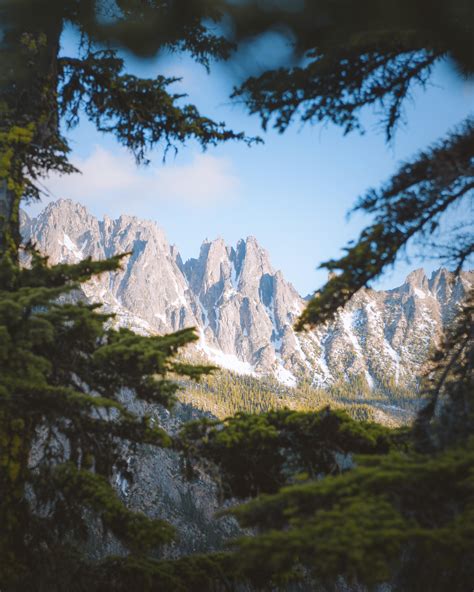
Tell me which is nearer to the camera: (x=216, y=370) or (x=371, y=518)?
(x=371, y=518)

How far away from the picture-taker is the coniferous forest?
2967 millimetres

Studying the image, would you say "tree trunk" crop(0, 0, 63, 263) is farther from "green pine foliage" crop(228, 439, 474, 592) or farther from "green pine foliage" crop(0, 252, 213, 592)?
"green pine foliage" crop(228, 439, 474, 592)

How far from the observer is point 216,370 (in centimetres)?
554

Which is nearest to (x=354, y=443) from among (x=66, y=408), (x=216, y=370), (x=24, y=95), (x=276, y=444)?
(x=276, y=444)

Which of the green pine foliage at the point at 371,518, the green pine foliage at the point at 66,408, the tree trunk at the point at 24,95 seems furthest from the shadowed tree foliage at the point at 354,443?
the tree trunk at the point at 24,95

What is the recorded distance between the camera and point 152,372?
203 inches

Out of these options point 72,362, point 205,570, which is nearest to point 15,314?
point 72,362

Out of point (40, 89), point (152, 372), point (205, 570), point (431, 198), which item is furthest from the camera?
point (40, 89)

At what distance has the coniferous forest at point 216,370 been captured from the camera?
9.73 feet

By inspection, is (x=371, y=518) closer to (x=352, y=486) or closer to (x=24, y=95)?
(x=352, y=486)

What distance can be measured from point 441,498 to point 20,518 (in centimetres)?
544

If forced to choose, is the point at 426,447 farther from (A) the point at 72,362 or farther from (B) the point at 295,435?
(A) the point at 72,362

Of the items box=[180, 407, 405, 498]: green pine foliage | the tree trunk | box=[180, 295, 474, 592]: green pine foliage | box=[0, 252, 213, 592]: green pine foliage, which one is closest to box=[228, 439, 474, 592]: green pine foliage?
box=[180, 295, 474, 592]: green pine foliage

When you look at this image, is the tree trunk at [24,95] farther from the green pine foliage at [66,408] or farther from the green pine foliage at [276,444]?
the green pine foliage at [276,444]
